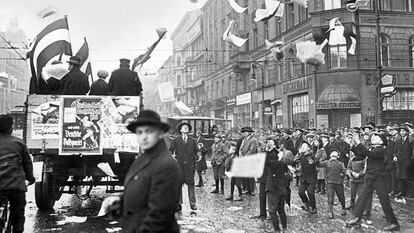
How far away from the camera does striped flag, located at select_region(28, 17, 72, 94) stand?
29.1ft

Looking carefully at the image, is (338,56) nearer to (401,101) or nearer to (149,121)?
(401,101)

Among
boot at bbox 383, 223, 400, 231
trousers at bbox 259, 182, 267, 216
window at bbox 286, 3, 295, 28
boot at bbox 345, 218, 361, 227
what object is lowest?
boot at bbox 383, 223, 400, 231

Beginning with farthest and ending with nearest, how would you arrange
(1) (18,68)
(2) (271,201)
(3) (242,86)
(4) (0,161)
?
(1) (18,68)
(3) (242,86)
(2) (271,201)
(4) (0,161)

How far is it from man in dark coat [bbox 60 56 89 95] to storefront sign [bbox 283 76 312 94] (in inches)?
834

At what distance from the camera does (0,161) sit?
18.4 feet

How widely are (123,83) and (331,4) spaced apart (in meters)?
21.8

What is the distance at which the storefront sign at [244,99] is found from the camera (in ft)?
128

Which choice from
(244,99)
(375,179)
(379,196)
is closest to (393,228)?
(379,196)

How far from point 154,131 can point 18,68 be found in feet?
276

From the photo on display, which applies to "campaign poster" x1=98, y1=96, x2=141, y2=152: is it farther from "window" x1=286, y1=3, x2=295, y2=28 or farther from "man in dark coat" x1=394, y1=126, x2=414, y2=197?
"window" x1=286, y1=3, x2=295, y2=28

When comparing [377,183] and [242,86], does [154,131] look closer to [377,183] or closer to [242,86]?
[377,183]

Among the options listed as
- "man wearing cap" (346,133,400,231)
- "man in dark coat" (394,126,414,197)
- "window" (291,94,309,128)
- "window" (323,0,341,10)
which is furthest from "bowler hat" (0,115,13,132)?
"window" (323,0,341,10)

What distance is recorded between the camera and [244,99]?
132ft

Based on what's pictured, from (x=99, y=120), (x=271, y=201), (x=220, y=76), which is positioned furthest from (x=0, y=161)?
(x=220, y=76)
